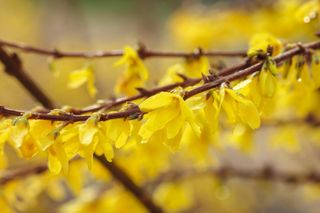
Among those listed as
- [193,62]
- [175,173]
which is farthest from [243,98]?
[175,173]

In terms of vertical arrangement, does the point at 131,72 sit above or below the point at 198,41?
below

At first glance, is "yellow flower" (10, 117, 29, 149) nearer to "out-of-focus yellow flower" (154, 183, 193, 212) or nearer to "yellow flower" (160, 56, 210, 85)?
"yellow flower" (160, 56, 210, 85)

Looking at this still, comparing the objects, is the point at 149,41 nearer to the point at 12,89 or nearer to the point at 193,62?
the point at 12,89

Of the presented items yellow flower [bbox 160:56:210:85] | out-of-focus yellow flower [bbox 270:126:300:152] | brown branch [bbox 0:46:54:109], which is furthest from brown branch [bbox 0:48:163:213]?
out-of-focus yellow flower [bbox 270:126:300:152]

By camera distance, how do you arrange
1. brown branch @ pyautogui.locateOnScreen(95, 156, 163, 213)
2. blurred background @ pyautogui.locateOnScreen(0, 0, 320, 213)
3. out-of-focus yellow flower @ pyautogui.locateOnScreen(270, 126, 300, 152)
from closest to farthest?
brown branch @ pyautogui.locateOnScreen(95, 156, 163, 213) < out-of-focus yellow flower @ pyautogui.locateOnScreen(270, 126, 300, 152) < blurred background @ pyautogui.locateOnScreen(0, 0, 320, 213)

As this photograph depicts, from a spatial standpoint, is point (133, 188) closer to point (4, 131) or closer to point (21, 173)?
point (21, 173)

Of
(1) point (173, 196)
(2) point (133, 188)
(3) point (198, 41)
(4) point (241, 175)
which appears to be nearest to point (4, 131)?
(2) point (133, 188)
